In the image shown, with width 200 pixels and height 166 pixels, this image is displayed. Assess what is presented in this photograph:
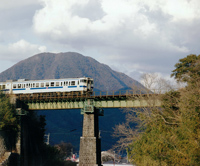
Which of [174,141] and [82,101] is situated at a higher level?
[82,101]

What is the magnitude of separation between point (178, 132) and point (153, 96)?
12.7 metres

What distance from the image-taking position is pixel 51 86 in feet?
217

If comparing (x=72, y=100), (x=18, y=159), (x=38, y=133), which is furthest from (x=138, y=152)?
(x=38, y=133)

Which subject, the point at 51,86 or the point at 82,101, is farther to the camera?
the point at 51,86

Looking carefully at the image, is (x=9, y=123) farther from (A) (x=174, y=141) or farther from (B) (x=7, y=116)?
(A) (x=174, y=141)

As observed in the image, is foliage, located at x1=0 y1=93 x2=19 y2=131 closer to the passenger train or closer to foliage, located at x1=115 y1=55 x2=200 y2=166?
the passenger train

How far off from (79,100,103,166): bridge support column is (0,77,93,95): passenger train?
897 cm

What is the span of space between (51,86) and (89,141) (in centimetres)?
1850

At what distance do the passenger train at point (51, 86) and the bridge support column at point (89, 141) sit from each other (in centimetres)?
897

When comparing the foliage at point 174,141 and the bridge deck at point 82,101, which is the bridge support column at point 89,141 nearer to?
the bridge deck at point 82,101

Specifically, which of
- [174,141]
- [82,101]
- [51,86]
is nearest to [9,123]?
[51,86]

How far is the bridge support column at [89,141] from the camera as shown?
51.9 meters

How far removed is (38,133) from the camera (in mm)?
69688

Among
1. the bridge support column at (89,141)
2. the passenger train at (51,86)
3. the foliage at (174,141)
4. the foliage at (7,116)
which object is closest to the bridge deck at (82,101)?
the passenger train at (51,86)
